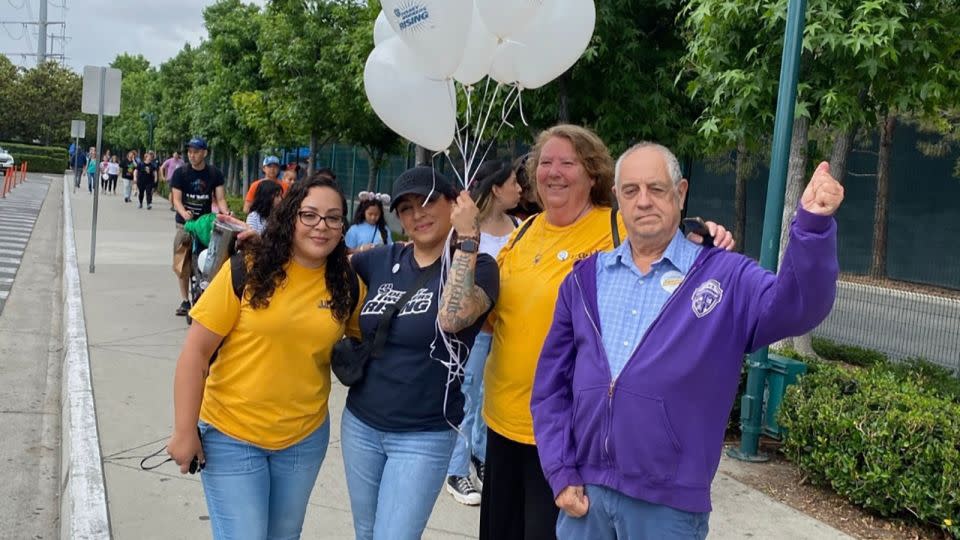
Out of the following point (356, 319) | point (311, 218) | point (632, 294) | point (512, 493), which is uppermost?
point (311, 218)

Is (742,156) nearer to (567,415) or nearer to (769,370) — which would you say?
(769,370)

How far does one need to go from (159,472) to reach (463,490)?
5.81 ft

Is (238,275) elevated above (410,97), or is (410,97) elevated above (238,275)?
(410,97)

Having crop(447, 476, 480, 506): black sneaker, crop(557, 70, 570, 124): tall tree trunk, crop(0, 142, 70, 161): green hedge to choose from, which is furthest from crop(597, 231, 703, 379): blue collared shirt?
crop(0, 142, 70, 161): green hedge

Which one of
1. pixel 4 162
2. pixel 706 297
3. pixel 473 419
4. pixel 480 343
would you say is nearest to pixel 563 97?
pixel 480 343

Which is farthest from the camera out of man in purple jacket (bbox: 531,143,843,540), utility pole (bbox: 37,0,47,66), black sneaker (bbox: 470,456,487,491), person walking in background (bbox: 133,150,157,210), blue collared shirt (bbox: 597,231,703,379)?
utility pole (bbox: 37,0,47,66)

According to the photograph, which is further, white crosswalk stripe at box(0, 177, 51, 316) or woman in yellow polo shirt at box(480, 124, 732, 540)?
white crosswalk stripe at box(0, 177, 51, 316)

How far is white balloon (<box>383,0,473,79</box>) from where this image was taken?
9.92 ft

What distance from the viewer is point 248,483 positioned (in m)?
2.86

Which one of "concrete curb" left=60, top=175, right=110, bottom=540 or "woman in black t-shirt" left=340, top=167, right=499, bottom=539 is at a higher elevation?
"woman in black t-shirt" left=340, top=167, right=499, bottom=539

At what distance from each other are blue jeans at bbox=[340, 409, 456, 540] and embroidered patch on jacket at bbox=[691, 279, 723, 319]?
106 cm

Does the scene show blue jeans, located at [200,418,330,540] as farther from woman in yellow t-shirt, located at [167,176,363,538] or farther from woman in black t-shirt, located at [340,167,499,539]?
woman in black t-shirt, located at [340,167,499,539]

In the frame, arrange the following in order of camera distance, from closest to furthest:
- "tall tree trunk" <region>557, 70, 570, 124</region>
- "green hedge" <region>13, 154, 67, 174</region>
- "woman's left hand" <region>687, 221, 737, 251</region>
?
"woman's left hand" <region>687, 221, 737, 251</region> < "tall tree trunk" <region>557, 70, 570, 124</region> < "green hedge" <region>13, 154, 67, 174</region>

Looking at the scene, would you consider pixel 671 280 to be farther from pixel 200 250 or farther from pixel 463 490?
pixel 200 250
